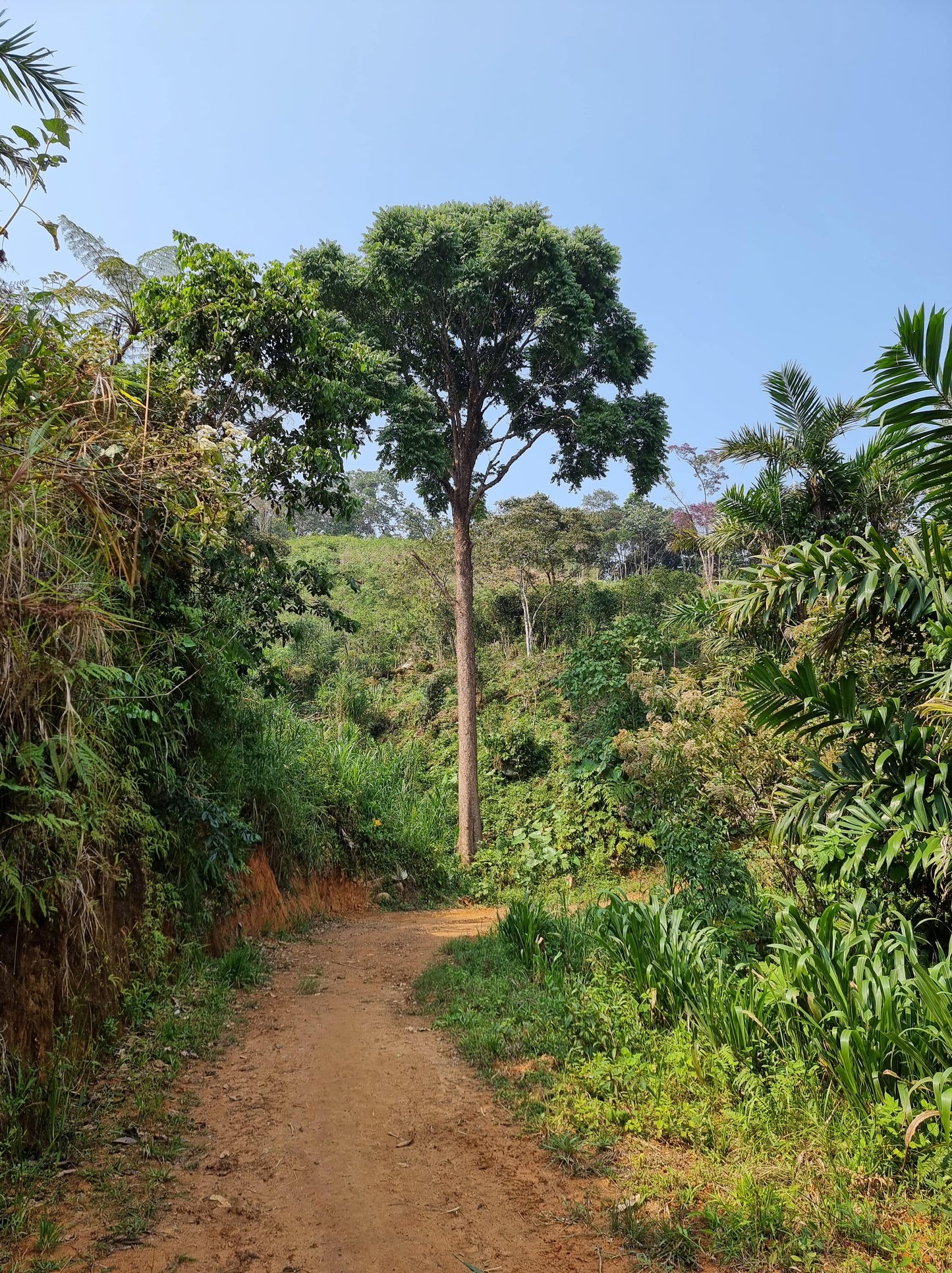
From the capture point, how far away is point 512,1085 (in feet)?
14.8

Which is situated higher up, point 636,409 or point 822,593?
point 636,409

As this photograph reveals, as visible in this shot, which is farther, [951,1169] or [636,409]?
[636,409]

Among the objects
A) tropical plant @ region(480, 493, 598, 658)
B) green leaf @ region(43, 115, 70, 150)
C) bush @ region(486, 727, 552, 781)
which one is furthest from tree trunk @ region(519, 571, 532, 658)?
green leaf @ region(43, 115, 70, 150)

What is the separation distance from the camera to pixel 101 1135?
3602mm

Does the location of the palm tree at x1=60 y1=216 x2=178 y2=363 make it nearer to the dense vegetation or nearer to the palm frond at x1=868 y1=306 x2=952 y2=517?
the dense vegetation

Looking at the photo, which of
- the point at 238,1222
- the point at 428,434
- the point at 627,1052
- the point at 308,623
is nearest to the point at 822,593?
the point at 627,1052

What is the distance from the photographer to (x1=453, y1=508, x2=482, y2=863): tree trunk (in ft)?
45.3

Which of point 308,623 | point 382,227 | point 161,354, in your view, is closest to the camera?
point 161,354

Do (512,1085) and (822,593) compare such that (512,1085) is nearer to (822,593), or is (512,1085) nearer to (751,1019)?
(751,1019)

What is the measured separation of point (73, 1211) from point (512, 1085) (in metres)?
2.41

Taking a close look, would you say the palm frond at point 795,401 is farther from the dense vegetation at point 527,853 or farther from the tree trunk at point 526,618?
the tree trunk at point 526,618

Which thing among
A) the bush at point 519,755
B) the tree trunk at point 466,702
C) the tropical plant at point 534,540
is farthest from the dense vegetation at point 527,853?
the tropical plant at point 534,540

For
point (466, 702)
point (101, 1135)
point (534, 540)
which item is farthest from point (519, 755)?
point (101, 1135)

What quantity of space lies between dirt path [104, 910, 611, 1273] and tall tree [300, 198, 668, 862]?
869 cm
